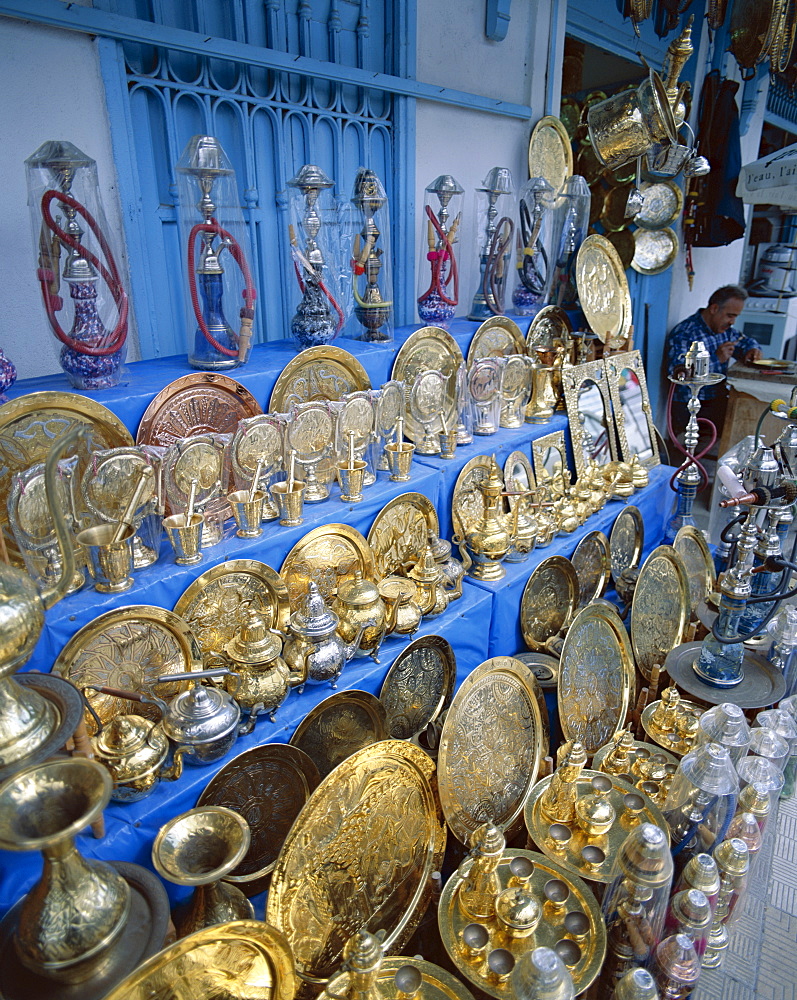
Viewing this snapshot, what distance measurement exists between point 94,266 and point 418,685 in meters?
1.49

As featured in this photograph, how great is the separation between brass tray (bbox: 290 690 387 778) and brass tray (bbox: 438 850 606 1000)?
42 cm

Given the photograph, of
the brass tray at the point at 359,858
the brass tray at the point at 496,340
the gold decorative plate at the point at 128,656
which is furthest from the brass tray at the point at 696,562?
the gold decorative plate at the point at 128,656

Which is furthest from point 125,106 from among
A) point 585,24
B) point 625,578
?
point 585,24

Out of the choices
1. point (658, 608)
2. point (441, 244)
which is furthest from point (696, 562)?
point (441, 244)

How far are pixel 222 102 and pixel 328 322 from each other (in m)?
0.76

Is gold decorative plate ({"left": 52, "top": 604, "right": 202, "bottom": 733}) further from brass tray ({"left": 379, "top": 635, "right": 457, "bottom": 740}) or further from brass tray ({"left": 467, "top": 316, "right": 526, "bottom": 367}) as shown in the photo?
brass tray ({"left": 467, "top": 316, "right": 526, "bottom": 367})

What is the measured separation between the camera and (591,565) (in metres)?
2.71

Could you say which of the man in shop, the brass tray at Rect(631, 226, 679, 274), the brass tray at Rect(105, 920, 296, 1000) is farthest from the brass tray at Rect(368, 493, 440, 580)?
the man in shop

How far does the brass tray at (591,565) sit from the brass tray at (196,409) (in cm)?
146

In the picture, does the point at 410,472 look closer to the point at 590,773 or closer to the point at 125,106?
the point at 590,773

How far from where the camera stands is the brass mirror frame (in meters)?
3.24

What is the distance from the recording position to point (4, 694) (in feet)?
3.09

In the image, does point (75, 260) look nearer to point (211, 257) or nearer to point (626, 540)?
point (211, 257)

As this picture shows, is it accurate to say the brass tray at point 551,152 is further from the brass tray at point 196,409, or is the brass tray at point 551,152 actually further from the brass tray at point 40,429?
the brass tray at point 40,429
